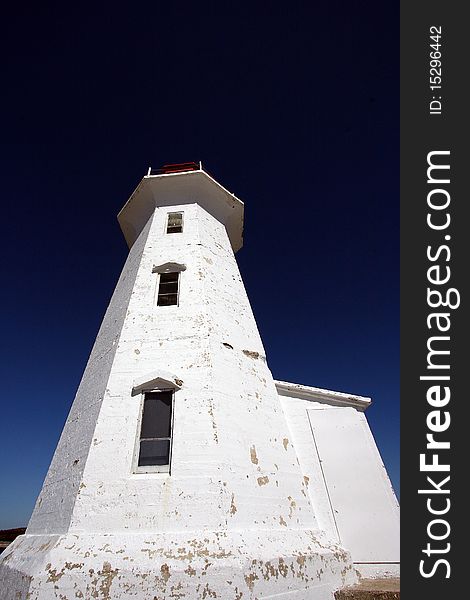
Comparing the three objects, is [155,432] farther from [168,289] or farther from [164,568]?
[168,289]

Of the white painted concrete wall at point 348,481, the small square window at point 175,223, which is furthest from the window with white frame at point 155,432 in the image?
the small square window at point 175,223

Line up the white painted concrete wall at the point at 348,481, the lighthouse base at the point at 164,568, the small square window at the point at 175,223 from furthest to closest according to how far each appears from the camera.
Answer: the small square window at the point at 175,223 < the white painted concrete wall at the point at 348,481 < the lighthouse base at the point at 164,568

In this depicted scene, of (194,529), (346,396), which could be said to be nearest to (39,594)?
(194,529)

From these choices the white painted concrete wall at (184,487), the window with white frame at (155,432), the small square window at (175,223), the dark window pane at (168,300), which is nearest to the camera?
the white painted concrete wall at (184,487)

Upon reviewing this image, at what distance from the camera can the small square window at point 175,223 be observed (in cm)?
1206

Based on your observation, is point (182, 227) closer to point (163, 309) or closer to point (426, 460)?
point (163, 309)

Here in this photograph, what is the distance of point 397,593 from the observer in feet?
21.1

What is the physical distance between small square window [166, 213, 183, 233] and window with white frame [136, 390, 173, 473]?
592 centimetres

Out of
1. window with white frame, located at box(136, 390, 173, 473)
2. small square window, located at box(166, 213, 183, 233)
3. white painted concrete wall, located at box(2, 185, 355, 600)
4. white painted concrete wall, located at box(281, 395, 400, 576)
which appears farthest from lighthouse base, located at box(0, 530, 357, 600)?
small square window, located at box(166, 213, 183, 233)

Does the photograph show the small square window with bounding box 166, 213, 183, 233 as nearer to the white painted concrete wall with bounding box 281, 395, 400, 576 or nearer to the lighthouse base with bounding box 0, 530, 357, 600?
the white painted concrete wall with bounding box 281, 395, 400, 576

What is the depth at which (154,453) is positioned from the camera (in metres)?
7.18

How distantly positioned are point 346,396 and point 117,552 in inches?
276

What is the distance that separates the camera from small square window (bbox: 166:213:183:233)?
12.1 m

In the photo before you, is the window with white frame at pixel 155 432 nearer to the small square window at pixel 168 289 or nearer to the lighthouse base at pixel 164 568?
the lighthouse base at pixel 164 568
